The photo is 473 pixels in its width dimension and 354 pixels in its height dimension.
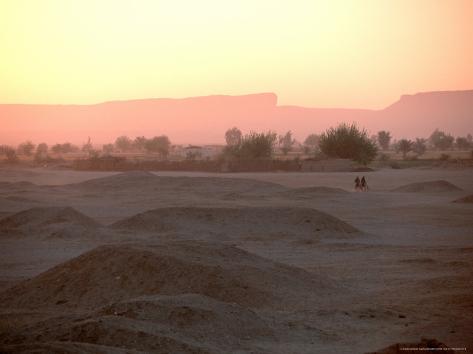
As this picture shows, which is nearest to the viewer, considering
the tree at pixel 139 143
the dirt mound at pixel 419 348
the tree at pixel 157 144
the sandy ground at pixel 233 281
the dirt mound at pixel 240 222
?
the dirt mound at pixel 419 348

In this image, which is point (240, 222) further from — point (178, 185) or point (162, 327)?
point (178, 185)

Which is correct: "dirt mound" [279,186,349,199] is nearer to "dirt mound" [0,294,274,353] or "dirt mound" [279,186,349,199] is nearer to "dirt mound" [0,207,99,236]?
"dirt mound" [0,207,99,236]

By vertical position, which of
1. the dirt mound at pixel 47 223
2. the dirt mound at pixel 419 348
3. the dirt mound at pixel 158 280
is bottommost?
the dirt mound at pixel 47 223

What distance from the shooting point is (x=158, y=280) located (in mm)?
14859

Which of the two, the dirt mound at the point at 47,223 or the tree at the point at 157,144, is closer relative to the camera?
the dirt mound at the point at 47,223

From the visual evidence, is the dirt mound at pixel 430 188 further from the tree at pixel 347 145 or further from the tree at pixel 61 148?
the tree at pixel 61 148

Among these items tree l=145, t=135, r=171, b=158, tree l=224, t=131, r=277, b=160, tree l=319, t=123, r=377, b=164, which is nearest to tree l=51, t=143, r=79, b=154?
tree l=145, t=135, r=171, b=158

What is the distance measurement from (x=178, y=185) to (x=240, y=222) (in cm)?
1993

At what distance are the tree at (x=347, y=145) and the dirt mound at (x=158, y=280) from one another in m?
60.7

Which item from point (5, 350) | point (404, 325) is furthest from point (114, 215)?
point (5, 350)

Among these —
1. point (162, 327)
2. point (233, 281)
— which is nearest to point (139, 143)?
point (233, 281)

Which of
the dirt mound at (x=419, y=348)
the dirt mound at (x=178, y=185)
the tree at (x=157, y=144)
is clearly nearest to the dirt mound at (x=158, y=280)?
the dirt mound at (x=419, y=348)

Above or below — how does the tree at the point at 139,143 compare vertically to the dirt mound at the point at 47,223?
above

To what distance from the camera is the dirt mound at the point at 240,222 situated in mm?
26031
